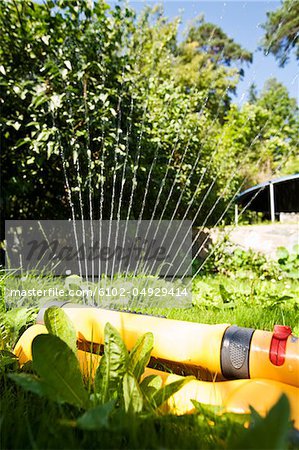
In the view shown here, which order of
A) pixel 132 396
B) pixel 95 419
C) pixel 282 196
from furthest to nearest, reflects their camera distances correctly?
1. pixel 282 196
2. pixel 132 396
3. pixel 95 419

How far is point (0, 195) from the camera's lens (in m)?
3.07

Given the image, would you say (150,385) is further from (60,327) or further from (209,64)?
(209,64)

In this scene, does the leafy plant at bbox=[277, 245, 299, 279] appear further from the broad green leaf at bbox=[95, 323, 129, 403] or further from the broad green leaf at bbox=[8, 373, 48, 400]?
the broad green leaf at bbox=[8, 373, 48, 400]

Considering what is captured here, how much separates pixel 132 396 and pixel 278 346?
405 mm

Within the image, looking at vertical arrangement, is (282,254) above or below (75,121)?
below

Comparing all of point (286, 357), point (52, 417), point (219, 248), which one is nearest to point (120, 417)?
point (52, 417)

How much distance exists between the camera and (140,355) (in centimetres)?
81

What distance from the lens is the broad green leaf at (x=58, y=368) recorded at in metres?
0.68

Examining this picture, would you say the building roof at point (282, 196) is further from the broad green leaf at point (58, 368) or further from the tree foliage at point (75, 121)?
the broad green leaf at point (58, 368)

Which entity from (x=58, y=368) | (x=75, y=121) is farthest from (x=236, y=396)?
(x=75, y=121)

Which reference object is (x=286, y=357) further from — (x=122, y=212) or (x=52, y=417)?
(x=122, y=212)

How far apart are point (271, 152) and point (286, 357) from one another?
16166 millimetres

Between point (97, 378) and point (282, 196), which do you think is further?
point (282, 196)

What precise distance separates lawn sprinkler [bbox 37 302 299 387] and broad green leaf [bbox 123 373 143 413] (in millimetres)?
308
